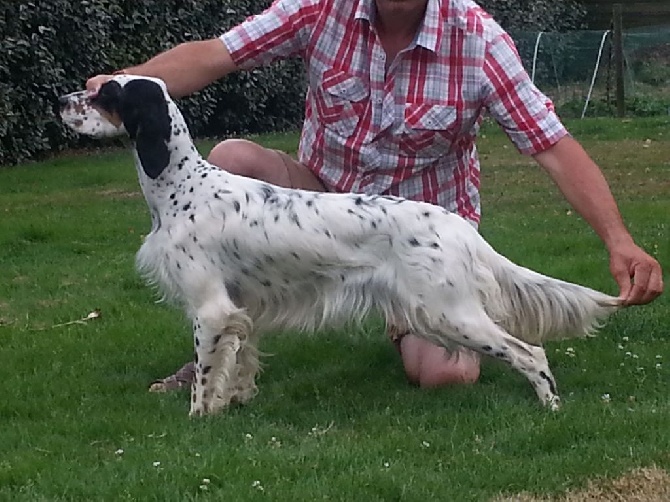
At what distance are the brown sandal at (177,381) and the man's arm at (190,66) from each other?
1.11 metres

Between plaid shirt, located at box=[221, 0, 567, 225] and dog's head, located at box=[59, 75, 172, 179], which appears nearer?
dog's head, located at box=[59, 75, 172, 179]

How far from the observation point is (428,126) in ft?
16.1

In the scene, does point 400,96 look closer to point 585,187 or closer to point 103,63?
point 585,187

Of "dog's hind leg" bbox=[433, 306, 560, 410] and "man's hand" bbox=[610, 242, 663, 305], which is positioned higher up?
"man's hand" bbox=[610, 242, 663, 305]

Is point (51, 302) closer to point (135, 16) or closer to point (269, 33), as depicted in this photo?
point (269, 33)

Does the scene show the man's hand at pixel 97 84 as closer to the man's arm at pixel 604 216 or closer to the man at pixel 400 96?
the man at pixel 400 96

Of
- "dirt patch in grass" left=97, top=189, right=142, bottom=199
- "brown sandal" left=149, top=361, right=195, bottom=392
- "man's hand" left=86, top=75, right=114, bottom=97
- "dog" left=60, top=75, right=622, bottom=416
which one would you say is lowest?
"dirt patch in grass" left=97, top=189, right=142, bottom=199

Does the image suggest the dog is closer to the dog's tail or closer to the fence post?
the dog's tail

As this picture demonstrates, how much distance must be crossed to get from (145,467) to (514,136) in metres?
1.93

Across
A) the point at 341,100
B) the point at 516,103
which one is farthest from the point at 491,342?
the point at 341,100

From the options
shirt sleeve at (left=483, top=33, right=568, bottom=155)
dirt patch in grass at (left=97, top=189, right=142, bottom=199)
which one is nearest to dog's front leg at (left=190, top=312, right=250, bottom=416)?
shirt sleeve at (left=483, top=33, right=568, bottom=155)

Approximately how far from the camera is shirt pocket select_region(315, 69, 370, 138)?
4.99 m

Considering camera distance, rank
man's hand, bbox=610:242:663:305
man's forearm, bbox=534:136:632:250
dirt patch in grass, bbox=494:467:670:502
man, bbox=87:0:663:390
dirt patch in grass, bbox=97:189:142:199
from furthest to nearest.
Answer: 1. dirt patch in grass, bbox=97:189:142:199
2. man, bbox=87:0:663:390
3. man's forearm, bbox=534:136:632:250
4. man's hand, bbox=610:242:663:305
5. dirt patch in grass, bbox=494:467:670:502

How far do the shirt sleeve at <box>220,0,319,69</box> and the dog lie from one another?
55 cm
